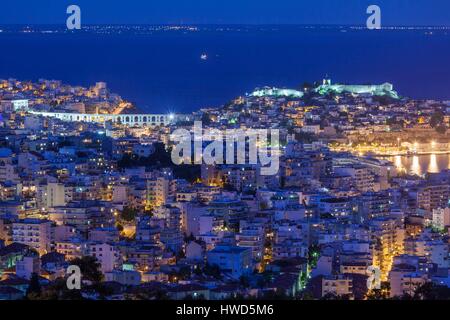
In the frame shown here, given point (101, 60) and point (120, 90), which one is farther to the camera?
point (101, 60)

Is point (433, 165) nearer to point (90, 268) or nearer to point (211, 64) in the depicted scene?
point (90, 268)

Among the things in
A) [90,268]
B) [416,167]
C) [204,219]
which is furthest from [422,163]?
[90,268]

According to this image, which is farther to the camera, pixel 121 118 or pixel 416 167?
pixel 121 118

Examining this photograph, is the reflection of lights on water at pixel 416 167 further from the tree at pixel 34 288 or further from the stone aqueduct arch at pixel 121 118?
the tree at pixel 34 288

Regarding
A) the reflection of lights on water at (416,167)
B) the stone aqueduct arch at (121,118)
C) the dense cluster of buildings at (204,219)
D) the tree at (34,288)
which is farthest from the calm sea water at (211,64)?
the tree at (34,288)
